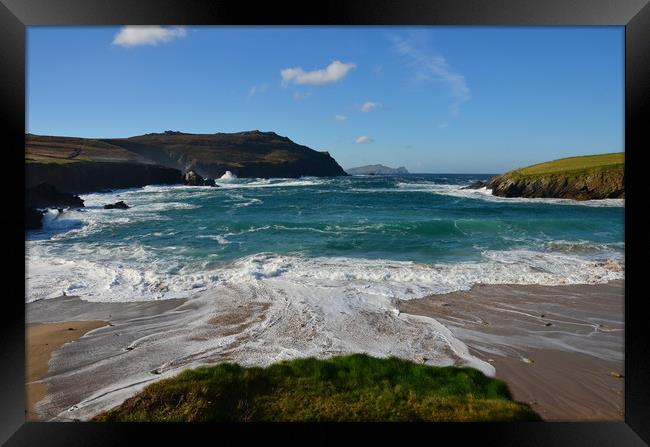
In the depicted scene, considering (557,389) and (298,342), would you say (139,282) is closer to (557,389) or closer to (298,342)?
(298,342)

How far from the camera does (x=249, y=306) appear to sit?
6.48 meters

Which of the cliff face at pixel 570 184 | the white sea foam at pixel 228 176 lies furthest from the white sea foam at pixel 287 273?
the white sea foam at pixel 228 176

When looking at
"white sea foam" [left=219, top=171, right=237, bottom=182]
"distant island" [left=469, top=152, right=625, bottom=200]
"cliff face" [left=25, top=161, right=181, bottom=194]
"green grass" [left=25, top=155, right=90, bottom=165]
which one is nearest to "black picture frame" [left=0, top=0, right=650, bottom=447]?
"distant island" [left=469, top=152, right=625, bottom=200]

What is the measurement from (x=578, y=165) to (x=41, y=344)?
27.2m

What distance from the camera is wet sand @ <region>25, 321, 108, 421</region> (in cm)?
399

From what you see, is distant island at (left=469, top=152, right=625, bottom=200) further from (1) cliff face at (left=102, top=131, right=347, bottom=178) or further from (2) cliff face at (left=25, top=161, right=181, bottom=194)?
(2) cliff face at (left=25, top=161, right=181, bottom=194)

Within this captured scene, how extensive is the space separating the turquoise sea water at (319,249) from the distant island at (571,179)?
59.2 inches

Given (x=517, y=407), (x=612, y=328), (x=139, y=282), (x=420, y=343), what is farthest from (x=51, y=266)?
(x=612, y=328)

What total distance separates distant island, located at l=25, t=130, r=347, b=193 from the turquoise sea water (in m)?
10.4

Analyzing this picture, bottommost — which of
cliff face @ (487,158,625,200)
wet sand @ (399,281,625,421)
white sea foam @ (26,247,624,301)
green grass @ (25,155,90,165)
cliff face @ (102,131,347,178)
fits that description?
wet sand @ (399,281,625,421)

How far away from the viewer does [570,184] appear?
2248cm

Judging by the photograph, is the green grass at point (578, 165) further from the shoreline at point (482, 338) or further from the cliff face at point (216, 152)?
the cliff face at point (216, 152)

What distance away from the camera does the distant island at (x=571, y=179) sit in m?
20.8
